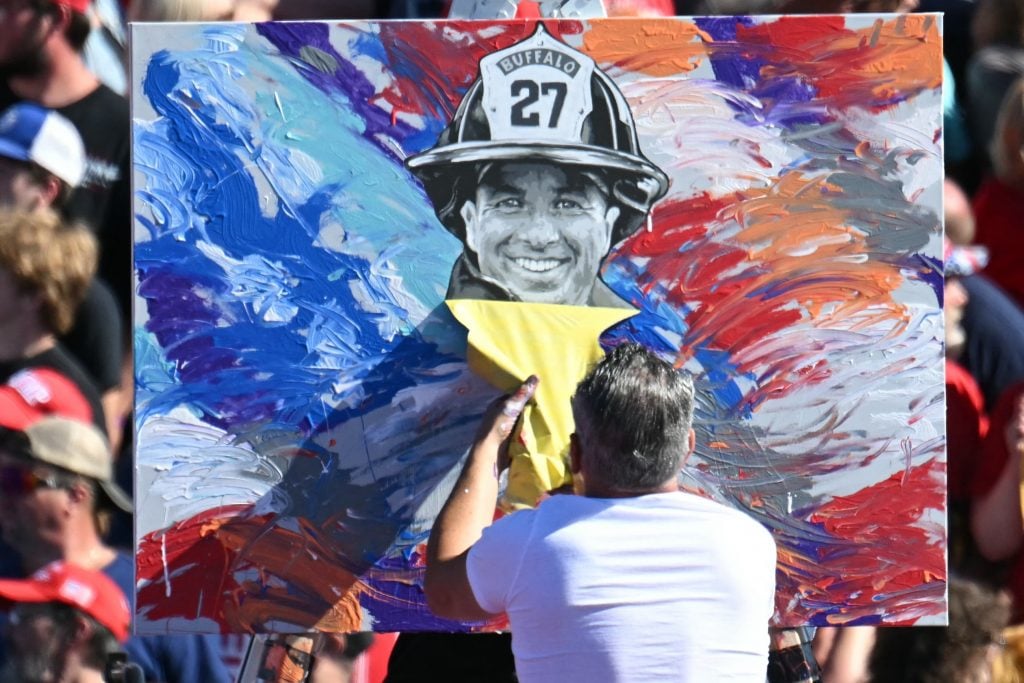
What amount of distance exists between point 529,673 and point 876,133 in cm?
102

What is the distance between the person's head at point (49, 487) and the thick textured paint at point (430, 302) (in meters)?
0.50

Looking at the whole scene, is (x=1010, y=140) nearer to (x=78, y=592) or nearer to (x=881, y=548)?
(x=881, y=548)

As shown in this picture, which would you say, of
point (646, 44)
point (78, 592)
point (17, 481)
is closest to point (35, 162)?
point (17, 481)

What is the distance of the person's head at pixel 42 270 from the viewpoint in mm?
3352

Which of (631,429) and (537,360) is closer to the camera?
(631,429)

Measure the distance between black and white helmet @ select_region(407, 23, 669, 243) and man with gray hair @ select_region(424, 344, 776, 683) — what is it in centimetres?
49

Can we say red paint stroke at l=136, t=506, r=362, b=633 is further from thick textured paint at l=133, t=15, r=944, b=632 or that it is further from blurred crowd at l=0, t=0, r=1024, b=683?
blurred crowd at l=0, t=0, r=1024, b=683

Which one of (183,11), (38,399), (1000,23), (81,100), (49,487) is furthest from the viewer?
(1000,23)

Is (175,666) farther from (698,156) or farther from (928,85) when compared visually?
(928,85)

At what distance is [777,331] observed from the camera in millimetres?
2670

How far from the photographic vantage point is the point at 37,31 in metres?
3.73

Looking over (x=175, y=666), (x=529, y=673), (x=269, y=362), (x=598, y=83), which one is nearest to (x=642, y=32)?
(x=598, y=83)

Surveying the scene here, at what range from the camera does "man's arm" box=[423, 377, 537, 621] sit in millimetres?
2314

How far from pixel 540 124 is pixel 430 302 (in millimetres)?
318
